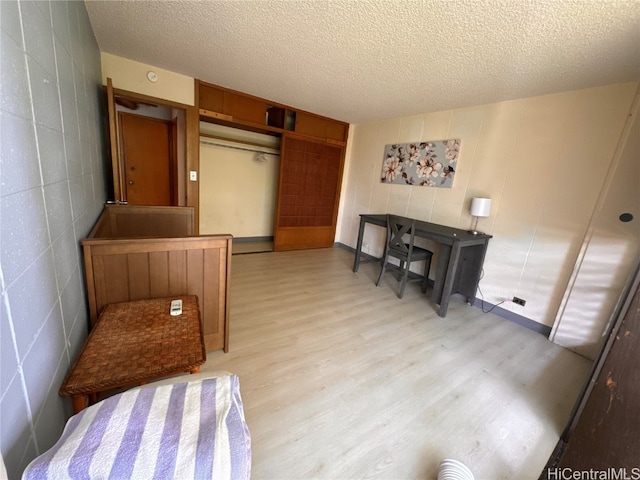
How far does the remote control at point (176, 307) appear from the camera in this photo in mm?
1285

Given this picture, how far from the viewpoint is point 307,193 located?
13.9ft

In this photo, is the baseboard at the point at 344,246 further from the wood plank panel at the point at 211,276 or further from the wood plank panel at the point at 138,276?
the wood plank panel at the point at 138,276

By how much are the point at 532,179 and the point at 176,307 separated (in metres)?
3.12

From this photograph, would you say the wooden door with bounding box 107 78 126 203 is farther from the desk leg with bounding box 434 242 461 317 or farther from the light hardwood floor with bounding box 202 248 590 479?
the desk leg with bounding box 434 242 461 317

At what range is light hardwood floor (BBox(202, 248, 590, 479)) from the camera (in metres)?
1.18

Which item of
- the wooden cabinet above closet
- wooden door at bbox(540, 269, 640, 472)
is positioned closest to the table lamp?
wooden door at bbox(540, 269, 640, 472)

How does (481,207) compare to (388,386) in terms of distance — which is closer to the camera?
(388,386)

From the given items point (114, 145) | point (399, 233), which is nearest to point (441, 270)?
point (399, 233)

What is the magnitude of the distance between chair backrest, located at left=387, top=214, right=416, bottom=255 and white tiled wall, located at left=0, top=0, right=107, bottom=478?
262 centimetres

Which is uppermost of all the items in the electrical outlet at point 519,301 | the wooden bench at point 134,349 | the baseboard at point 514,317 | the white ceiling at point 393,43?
the white ceiling at point 393,43

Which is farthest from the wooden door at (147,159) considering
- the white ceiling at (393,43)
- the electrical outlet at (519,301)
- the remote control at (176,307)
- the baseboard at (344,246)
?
the electrical outlet at (519,301)

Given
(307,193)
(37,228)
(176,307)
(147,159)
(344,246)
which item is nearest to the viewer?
(37,228)

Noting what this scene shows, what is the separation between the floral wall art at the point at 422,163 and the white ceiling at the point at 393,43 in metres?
0.53

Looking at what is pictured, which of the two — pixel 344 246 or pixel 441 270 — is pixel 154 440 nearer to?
pixel 441 270
